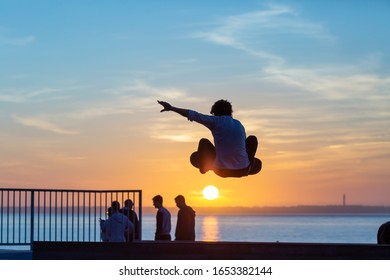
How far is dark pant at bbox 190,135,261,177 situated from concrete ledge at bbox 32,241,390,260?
1.84 metres

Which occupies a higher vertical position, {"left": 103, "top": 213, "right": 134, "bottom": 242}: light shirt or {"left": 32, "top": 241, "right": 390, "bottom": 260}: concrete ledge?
{"left": 103, "top": 213, "right": 134, "bottom": 242}: light shirt

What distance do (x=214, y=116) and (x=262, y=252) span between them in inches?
127

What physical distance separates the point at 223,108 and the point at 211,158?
3.15 ft

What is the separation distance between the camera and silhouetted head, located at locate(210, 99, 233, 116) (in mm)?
16078

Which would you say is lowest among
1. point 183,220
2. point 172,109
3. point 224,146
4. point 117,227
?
point 117,227

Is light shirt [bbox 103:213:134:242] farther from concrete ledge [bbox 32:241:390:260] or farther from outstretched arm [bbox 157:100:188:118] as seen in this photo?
outstretched arm [bbox 157:100:188:118]

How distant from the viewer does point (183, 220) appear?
21047 mm

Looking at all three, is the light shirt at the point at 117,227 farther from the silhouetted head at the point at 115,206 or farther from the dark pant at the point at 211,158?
the dark pant at the point at 211,158

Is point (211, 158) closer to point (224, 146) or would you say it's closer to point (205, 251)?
point (224, 146)

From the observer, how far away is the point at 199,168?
16.6 m

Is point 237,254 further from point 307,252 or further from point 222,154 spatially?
point 222,154

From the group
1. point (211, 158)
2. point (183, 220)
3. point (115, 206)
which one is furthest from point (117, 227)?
point (211, 158)

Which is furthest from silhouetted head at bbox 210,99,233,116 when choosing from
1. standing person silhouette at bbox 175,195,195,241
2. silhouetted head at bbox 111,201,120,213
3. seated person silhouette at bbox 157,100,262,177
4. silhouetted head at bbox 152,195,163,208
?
silhouetted head at bbox 111,201,120,213

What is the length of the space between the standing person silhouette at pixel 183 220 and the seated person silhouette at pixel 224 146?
14.8 feet
